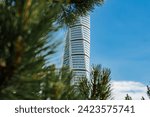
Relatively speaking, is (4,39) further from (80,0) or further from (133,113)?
(80,0)

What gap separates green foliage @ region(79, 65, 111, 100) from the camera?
4.67 metres

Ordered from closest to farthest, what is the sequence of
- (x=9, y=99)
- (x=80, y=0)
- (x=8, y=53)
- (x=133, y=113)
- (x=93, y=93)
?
(x=8, y=53) < (x=9, y=99) < (x=133, y=113) < (x=93, y=93) < (x=80, y=0)

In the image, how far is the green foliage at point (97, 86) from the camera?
15.3 ft

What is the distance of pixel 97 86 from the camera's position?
15.6 ft

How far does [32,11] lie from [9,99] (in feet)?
2.04

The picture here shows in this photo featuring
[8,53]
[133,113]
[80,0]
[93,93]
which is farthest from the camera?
[80,0]

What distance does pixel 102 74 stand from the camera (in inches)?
191

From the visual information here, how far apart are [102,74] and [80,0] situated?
2033 millimetres

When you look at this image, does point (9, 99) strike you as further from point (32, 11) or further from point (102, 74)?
point (102, 74)

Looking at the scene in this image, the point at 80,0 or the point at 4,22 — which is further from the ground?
the point at 80,0

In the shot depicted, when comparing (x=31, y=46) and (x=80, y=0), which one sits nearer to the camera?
(x=31, y=46)

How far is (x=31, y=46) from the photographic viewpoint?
6.78 feet

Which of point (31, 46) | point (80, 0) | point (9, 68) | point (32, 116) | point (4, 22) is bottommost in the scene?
point (32, 116)

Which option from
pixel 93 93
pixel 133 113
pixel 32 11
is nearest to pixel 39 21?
pixel 32 11
